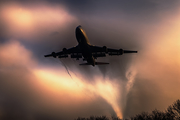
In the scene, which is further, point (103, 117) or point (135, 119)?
point (103, 117)

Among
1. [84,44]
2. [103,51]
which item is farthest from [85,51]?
[103,51]

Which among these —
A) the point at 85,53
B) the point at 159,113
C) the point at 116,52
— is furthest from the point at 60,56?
the point at 159,113

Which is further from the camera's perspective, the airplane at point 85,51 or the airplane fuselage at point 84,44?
the airplane at point 85,51

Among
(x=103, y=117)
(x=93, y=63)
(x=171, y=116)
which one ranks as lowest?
(x=171, y=116)

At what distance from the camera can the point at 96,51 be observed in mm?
50781

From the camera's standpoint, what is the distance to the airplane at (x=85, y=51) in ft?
144

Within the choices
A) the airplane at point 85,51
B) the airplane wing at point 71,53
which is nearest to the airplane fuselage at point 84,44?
the airplane at point 85,51

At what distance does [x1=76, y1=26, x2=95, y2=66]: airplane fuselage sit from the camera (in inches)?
1682

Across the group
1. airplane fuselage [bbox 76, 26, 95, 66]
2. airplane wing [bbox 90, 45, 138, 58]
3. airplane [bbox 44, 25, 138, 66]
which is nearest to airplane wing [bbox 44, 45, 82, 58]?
airplane [bbox 44, 25, 138, 66]

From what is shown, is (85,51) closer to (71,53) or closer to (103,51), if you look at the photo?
(103,51)

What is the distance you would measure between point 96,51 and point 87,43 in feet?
19.0

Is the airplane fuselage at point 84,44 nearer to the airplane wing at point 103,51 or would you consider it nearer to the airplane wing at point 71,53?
the airplane wing at point 103,51

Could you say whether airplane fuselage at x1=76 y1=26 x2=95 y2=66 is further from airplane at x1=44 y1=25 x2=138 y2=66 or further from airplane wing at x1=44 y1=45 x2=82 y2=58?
airplane wing at x1=44 y1=45 x2=82 y2=58

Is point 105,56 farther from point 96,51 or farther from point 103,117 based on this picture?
point 103,117
